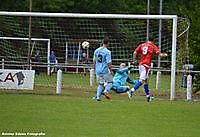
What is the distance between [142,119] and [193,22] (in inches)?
491

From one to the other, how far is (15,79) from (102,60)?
4.35 m

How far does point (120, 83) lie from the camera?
25297 millimetres

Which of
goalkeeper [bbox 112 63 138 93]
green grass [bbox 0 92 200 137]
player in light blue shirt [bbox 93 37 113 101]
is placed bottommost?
green grass [bbox 0 92 200 137]

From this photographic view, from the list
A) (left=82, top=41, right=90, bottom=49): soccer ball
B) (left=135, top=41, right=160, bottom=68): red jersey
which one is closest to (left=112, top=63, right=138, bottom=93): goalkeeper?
(left=135, top=41, right=160, bottom=68): red jersey

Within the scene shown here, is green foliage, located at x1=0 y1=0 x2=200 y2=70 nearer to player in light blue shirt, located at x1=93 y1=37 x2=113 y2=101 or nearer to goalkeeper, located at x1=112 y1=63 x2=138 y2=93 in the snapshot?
goalkeeper, located at x1=112 y1=63 x2=138 y2=93

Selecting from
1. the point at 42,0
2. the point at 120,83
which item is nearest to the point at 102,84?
the point at 120,83

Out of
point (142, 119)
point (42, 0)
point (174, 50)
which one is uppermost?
point (42, 0)

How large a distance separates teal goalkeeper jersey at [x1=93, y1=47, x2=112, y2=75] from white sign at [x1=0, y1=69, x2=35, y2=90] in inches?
155

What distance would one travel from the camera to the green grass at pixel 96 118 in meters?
13.2

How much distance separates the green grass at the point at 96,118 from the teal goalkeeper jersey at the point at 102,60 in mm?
1875

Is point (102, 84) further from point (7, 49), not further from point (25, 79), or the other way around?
point (7, 49)

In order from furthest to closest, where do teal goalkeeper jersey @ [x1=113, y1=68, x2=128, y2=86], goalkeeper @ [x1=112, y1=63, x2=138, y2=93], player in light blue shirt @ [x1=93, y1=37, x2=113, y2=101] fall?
teal goalkeeper jersey @ [x1=113, y1=68, x2=128, y2=86] < goalkeeper @ [x1=112, y1=63, x2=138, y2=93] < player in light blue shirt @ [x1=93, y1=37, x2=113, y2=101]

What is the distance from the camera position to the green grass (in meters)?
13.2

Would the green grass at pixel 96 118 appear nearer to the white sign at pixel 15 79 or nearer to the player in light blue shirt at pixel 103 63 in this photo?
the player in light blue shirt at pixel 103 63
